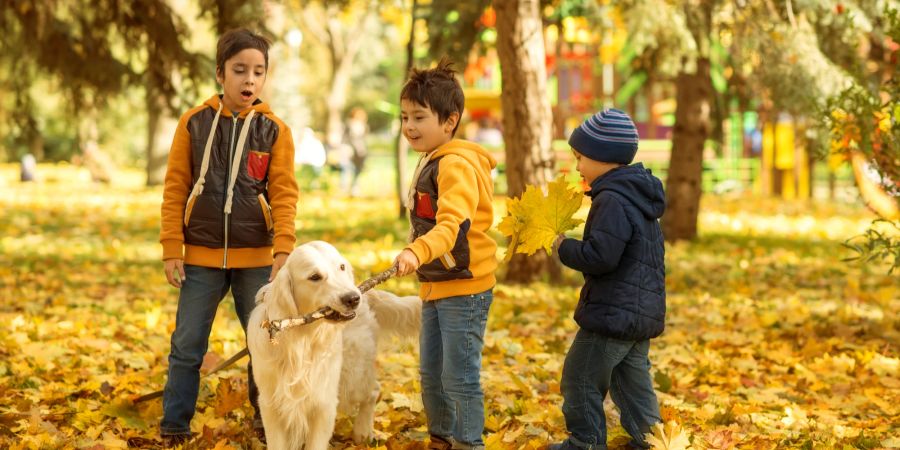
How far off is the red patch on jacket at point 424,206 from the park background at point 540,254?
1069 millimetres

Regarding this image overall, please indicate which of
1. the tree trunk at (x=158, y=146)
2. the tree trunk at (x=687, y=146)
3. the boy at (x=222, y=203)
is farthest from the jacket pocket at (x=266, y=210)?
the tree trunk at (x=158, y=146)

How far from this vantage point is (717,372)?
6484mm

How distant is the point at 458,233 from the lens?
4121 millimetres

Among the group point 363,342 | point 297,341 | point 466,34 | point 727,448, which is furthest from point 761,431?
point 466,34

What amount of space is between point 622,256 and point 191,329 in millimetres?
1936

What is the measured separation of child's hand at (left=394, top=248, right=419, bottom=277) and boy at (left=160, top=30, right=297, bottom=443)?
0.96 metres

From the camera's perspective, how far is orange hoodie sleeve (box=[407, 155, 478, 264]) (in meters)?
3.89

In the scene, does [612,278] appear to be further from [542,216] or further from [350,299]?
[350,299]

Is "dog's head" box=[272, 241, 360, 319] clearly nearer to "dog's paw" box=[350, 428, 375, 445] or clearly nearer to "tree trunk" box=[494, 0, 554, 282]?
"dog's paw" box=[350, 428, 375, 445]

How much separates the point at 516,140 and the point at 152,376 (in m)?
4.45

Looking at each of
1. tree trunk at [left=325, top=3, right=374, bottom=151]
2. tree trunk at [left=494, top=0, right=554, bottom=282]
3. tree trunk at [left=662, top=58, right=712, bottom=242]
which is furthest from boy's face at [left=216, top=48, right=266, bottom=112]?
tree trunk at [left=325, top=3, right=374, bottom=151]

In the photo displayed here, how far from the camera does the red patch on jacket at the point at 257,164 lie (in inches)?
182

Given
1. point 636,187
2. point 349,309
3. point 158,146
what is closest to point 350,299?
point 349,309

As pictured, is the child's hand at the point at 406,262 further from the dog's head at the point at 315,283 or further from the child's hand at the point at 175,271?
the child's hand at the point at 175,271
